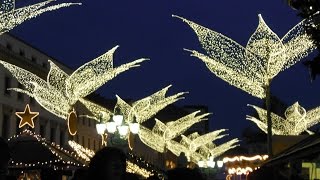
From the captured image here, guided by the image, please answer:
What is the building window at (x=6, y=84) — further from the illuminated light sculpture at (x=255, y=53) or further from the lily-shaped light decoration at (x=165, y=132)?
the illuminated light sculpture at (x=255, y=53)

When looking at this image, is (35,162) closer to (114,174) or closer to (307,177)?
(307,177)

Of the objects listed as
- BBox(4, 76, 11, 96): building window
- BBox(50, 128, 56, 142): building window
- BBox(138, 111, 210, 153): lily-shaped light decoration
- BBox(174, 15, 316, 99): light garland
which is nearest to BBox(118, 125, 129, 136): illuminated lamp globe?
BBox(174, 15, 316, 99): light garland

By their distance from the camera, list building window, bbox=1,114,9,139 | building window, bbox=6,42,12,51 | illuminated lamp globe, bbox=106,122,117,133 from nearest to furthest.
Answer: illuminated lamp globe, bbox=106,122,117,133, building window, bbox=1,114,9,139, building window, bbox=6,42,12,51

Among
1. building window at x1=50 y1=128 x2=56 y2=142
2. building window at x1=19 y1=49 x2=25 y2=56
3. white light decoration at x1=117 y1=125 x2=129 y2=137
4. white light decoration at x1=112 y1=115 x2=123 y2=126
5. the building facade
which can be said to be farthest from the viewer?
building window at x1=50 y1=128 x2=56 y2=142

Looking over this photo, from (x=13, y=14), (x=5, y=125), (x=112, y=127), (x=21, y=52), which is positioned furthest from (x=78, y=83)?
(x=13, y=14)

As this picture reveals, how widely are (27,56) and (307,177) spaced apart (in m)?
31.6

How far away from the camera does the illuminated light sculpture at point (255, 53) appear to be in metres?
21.3

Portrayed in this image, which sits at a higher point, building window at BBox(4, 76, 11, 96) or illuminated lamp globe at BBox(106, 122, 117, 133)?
building window at BBox(4, 76, 11, 96)

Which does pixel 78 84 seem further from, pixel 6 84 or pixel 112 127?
pixel 112 127

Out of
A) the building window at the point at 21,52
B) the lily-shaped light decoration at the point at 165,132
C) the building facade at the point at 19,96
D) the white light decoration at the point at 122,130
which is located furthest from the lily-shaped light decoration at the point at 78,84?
the lily-shaped light decoration at the point at 165,132

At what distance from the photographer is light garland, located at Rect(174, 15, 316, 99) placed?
2131 centimetres

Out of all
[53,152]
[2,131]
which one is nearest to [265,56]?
[53,152]

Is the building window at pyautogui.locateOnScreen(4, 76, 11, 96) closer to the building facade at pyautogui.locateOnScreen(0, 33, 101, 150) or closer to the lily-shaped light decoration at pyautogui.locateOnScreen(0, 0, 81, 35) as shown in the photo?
the building facade at pyautogui.locateOnScreen(0, 33, 101, 150)

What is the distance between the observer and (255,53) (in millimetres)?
21875
